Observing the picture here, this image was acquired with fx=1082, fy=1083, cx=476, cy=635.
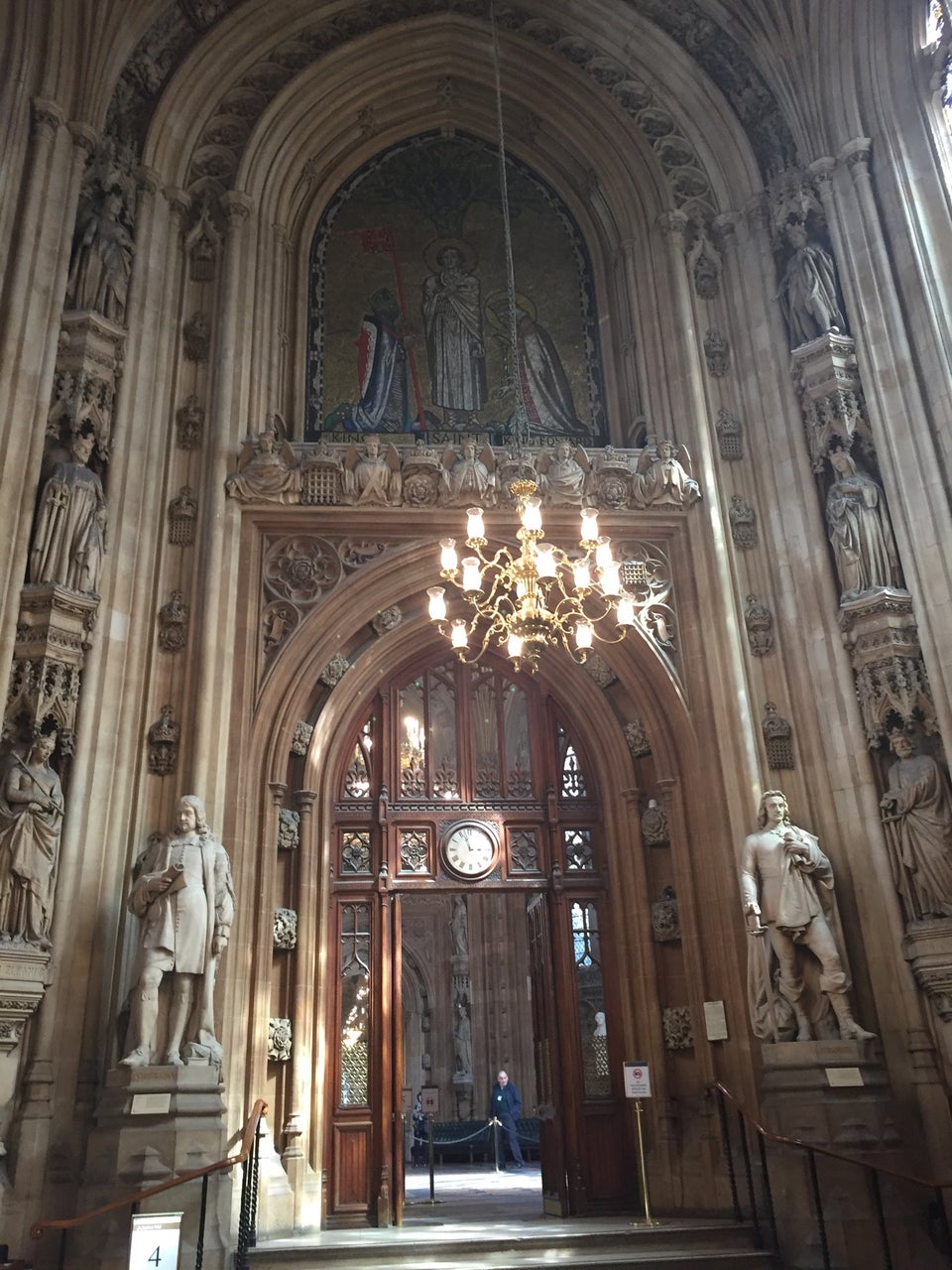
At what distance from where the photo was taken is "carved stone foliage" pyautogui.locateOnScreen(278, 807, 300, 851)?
1073 cm

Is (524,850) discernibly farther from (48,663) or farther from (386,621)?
(48,663)

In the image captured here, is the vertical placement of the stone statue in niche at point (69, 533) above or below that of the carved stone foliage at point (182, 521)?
below

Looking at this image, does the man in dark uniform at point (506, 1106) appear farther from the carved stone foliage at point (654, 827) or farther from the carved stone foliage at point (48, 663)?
the carved stone foliage at point (48, 663)

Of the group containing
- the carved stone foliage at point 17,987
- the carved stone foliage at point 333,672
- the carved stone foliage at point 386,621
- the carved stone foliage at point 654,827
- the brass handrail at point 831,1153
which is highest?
the carved stone foliage at point 386,621

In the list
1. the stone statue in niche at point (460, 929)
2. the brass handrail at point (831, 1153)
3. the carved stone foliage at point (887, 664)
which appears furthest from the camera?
the stone statue in niche at point (460, 929)

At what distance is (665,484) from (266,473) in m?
4.30

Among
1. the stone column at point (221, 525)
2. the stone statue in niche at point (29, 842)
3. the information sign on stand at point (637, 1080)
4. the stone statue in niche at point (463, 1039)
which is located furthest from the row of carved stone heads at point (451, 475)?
the stone statue in niche at point (463, 1039)

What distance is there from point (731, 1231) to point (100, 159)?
1202cm

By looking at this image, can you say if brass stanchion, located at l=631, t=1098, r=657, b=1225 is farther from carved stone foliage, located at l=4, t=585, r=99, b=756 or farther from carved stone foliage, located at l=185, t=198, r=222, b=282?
carved stone foliage, located at l=185, t=198, r=222, b=282

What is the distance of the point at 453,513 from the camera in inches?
462

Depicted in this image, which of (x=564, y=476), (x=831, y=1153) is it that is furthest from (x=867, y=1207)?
(x=564, y=476)

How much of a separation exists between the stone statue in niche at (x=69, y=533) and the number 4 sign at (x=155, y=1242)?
5290 mm

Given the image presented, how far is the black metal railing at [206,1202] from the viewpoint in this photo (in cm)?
691

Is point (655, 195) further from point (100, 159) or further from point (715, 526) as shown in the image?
point (100, 159)
